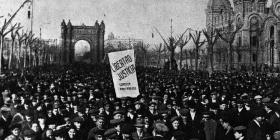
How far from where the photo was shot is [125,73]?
11.7 m

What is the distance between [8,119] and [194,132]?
15.8 ft

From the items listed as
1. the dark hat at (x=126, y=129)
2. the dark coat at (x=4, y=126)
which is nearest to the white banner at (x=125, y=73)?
the dark coat at (x=4, y=126)

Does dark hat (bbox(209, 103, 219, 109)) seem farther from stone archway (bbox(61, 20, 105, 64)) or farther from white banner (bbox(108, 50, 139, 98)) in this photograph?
stone archway (bbox(61, 20, 105, 64))

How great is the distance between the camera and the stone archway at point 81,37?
266 feet

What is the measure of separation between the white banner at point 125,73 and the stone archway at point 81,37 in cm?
6961

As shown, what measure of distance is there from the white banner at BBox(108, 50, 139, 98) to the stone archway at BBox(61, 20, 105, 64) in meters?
69.6

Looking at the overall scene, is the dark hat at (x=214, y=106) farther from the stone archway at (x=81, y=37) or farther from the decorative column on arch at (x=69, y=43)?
the decorative column on arch at (x=69, y=43)

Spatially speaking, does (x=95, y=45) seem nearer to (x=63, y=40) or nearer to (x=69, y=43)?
(x=69, y=43)

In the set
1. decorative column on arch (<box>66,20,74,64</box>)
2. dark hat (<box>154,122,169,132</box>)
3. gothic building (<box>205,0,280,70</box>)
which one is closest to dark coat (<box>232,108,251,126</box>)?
dark hat (<box>154,122,169,132</box>)

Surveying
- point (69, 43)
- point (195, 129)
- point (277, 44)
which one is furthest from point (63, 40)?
point (195, 129)

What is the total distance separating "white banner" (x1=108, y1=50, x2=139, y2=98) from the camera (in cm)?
1170

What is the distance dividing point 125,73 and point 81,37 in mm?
71153

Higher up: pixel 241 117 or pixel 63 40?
pixel 63 40

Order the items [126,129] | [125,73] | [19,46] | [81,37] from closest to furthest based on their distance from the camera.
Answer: [126,129]
[125,73]
[19,46]
[81,37]
